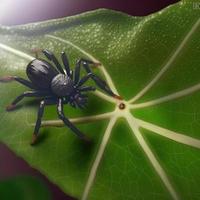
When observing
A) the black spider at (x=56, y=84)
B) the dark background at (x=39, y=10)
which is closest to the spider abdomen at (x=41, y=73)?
the black spider at (x=56, y=84)

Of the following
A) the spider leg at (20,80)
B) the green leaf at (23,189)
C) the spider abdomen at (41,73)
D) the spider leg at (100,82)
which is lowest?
the green leaf at (23,189)

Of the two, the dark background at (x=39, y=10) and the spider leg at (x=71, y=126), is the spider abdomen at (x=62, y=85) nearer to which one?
the spider leg at (x=71, y=126)

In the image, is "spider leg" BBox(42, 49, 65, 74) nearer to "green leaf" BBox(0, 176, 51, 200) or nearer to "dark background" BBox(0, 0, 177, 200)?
"dark background" BBox(0, 0, 177, 200)

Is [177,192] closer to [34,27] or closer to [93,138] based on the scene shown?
[93,138]

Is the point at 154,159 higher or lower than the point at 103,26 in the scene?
lower

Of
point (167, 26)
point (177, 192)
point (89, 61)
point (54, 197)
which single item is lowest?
point (54, 197)

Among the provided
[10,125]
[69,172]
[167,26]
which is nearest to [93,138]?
[69,172]

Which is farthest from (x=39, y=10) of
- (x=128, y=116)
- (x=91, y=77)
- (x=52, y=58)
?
(x=128, y=116)
